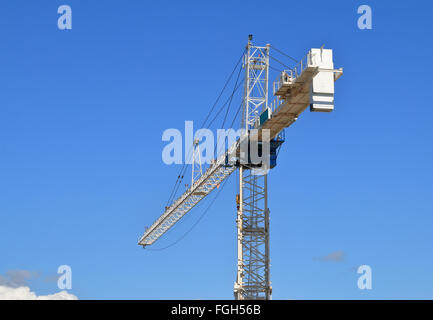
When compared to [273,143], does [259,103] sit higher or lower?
higher
